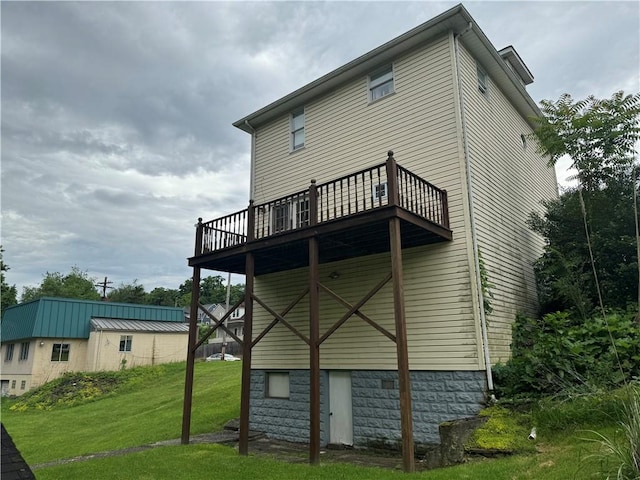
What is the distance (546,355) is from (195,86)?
12.2m

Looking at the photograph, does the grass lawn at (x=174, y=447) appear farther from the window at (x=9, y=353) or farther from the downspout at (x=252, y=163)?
the downspout at (x=252, y=163)

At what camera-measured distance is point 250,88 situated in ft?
45.0

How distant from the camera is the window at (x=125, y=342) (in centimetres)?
2658

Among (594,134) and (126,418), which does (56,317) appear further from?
(594,134)

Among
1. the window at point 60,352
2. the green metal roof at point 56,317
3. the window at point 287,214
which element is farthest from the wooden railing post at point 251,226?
the window at point 60,352

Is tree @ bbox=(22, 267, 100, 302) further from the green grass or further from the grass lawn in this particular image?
the green grass

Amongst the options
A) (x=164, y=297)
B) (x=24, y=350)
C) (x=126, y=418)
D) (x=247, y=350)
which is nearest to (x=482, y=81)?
(x=247, y=350)

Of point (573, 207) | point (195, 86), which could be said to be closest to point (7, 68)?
point (195, 86)

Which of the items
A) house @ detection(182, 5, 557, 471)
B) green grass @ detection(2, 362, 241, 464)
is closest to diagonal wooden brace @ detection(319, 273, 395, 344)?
house @ detection(182, 5, 557, 471)

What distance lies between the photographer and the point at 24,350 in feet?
84.1

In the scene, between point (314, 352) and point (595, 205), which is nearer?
point (314, 352)

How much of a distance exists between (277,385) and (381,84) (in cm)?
853

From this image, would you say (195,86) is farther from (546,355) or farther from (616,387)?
(616,387)

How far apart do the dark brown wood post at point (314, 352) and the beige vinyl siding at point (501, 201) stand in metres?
3.51
